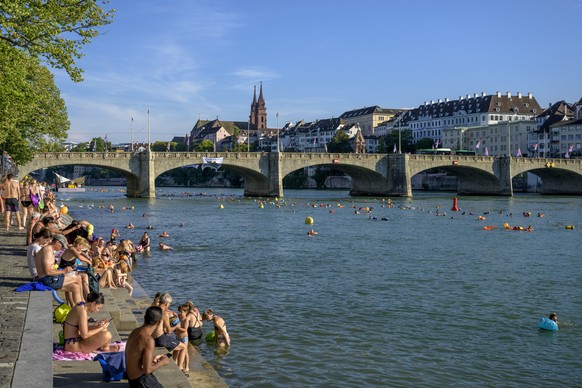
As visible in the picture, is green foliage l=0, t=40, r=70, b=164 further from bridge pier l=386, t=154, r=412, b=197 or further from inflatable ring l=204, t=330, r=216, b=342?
bridge pier l=386, t=154, r=412, b=197

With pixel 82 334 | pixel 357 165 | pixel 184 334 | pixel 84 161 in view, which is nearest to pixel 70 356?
pixel 82 334

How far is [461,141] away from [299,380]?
465 feet

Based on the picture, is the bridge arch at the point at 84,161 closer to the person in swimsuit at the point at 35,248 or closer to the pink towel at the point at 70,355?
the person in swimsuit at the point at 35,248

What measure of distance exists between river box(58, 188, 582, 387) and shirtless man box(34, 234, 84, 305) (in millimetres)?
2971

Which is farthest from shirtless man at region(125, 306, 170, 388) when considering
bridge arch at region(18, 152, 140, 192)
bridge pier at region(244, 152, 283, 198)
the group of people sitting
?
bridge pier at region(244, 152, 283, 198)

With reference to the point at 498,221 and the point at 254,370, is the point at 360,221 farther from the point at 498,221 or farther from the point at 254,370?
the point at 254,370

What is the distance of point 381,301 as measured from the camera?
1998 centimetres

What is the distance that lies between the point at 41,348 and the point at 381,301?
40.8 ft

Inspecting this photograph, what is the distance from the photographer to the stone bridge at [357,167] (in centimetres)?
8250

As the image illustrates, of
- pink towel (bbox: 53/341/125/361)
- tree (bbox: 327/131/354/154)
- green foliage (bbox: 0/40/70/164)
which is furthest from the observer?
tree (bbox: 327/131/354/154)

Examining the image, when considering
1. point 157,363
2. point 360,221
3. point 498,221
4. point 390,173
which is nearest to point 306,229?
point 360,221

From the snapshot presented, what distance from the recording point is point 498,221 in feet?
178

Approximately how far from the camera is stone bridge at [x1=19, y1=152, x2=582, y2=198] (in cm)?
8250

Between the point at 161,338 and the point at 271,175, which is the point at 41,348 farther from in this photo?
the point at 271,175
